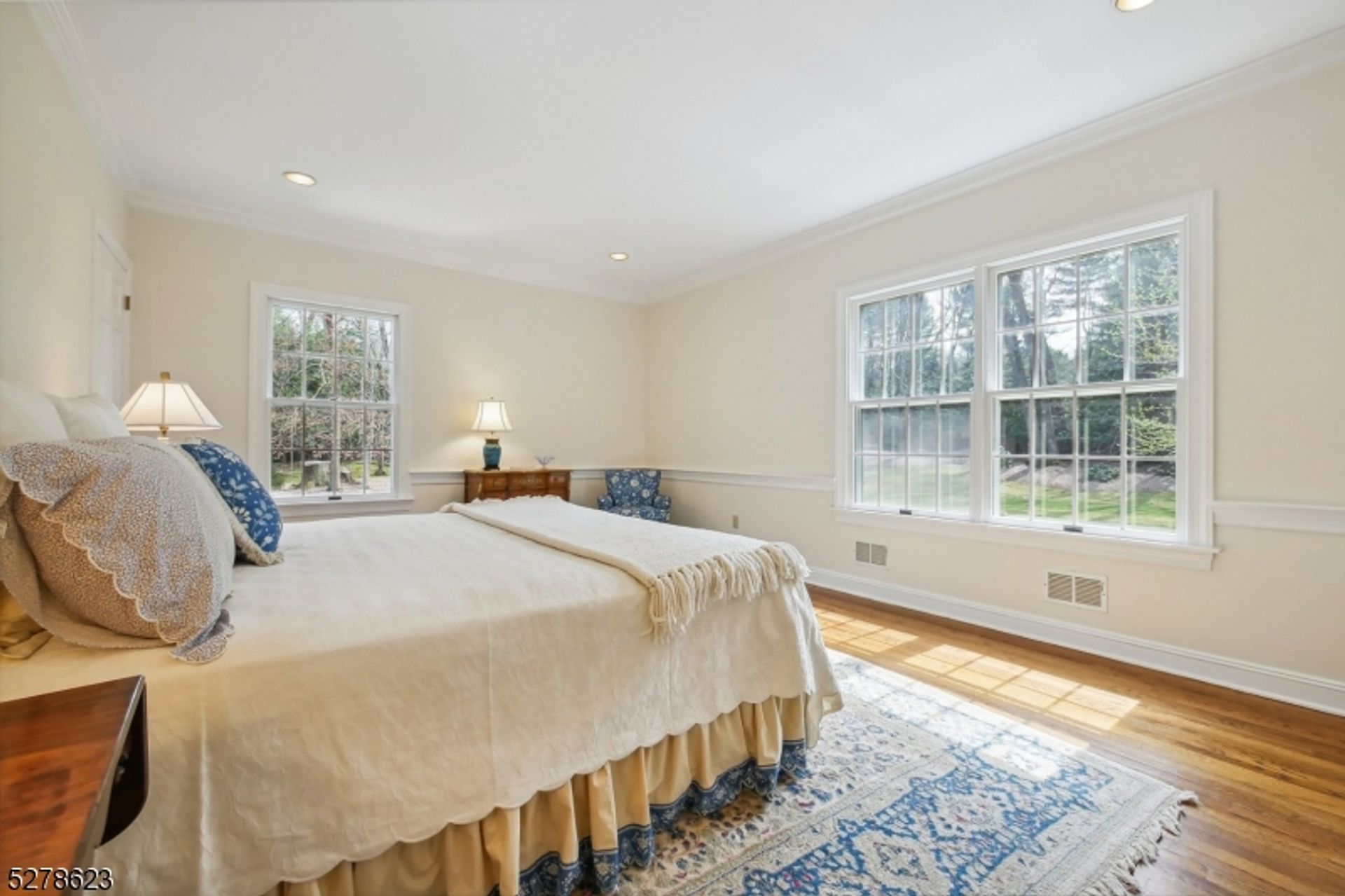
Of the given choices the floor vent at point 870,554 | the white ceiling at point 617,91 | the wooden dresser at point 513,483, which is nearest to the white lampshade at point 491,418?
the wooden dresser at point 513,483

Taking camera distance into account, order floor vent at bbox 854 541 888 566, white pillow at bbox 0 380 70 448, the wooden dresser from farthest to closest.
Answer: the wooden dresser, floor vent at bbox 854 541 888 566, white pillow at bbox 0 380 70 448

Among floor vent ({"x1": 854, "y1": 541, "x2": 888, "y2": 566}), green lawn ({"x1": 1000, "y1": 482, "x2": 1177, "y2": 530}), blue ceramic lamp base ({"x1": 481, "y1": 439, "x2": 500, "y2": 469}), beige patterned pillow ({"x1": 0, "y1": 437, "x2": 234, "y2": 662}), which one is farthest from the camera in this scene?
blue ceramic lamp base ({"x1": 481, "y1": 439, "x2": 500, "y2": 469})

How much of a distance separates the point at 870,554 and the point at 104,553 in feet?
12.6

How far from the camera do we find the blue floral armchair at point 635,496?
5137mm

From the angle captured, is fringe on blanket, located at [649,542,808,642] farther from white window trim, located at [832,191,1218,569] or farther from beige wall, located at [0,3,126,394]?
beige wall, located at [0,3,126,394]

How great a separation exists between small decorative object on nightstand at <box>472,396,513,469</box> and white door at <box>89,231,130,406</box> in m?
2.14

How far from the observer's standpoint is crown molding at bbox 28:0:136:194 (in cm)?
207

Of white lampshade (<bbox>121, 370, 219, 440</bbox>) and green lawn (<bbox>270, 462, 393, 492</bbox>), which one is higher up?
white lampshade (<bbox>121, 370, 219, 440</bbox>)

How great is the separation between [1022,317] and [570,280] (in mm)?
3753

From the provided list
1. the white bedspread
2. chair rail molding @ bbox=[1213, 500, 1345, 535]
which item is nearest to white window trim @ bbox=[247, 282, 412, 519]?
the white bedspread

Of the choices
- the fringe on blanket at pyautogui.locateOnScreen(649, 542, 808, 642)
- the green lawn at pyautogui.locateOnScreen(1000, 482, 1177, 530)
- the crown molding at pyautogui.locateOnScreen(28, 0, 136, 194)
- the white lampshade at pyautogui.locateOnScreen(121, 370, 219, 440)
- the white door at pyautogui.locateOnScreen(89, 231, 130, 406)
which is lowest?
the fringe on blanket at pyautogui.locateOnScreen(649, 542, 808, 642)

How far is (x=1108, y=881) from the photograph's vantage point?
1.43 m

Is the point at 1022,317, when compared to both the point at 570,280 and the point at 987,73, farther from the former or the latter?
the point at 570,280

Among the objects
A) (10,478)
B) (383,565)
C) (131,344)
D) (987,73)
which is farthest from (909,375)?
(131,344)
